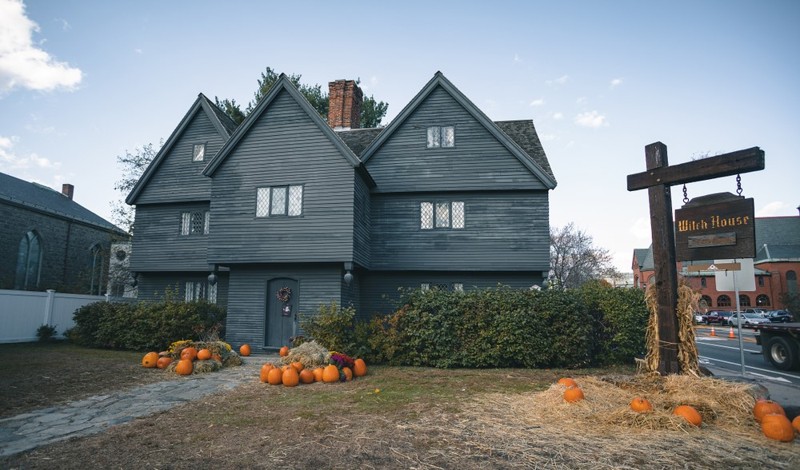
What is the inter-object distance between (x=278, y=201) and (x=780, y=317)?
178 feet

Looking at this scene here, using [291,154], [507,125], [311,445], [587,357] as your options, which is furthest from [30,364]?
[507,125]

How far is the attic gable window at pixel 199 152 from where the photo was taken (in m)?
21.4

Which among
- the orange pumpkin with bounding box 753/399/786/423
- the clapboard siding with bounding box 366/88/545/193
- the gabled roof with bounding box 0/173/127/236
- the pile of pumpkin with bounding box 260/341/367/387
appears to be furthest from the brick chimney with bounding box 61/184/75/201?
the orange pumpkin with bounding box 753/399/786/423

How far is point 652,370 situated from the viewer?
758 centimetres

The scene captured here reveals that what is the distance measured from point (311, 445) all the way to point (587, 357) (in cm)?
Answer: 1011

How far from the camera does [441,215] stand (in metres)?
19.2

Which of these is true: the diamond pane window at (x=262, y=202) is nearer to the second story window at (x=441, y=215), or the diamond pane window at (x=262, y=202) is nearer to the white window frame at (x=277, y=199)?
the white window frame at (x=277, y=199)

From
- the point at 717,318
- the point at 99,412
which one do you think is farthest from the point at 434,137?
the point at 717,318

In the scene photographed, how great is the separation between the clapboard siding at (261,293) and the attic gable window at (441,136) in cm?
713

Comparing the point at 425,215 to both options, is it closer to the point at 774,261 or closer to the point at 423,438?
the point at 423,438

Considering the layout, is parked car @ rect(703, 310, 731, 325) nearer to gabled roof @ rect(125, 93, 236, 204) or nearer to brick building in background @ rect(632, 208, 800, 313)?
brick building in background @ rect(632, 208, 800, 313)

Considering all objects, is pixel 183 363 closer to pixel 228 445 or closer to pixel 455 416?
pixel 228 445

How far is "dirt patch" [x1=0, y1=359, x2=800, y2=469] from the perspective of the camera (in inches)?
199

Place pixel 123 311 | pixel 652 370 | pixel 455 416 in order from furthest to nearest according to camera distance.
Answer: pixel 123 311 < pixel 652 370 < pixel 455 416
